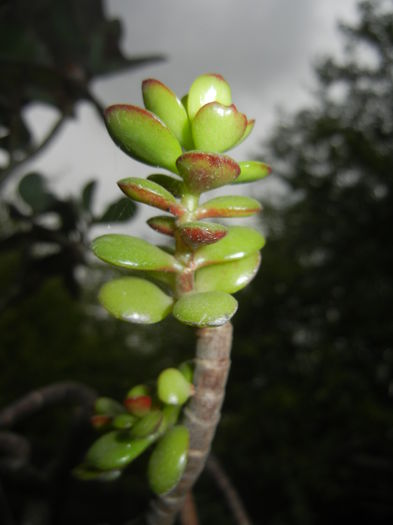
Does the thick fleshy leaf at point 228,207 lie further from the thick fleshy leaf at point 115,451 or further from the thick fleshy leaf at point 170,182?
the thick fleshy leaf at point 115,451

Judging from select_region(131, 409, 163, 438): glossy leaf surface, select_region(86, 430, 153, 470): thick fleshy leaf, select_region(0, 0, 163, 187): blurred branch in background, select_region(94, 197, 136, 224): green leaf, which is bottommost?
select_region(86, 430, 153, 470): thick fleshy leaf

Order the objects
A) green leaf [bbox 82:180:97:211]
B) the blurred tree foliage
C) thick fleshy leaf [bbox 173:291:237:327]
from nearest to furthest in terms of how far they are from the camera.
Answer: thick fleshy leaf [bbox 173:291:237:327] → green leaf [bbox 82:180:97:211] → the blurred tree foliage

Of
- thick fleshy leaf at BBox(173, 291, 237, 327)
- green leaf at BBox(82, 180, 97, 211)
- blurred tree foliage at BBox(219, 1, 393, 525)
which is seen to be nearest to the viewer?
thick fleshy leaf at BBox(173, 291, 237, 327)

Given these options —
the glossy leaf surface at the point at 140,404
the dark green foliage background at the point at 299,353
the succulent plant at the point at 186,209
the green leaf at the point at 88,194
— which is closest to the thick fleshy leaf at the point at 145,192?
the succulent plant at the point at 186,209

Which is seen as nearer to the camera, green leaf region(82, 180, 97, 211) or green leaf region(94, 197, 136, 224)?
green leaf region(94, 197, 136, 224)

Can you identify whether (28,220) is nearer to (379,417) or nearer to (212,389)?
(212,389)

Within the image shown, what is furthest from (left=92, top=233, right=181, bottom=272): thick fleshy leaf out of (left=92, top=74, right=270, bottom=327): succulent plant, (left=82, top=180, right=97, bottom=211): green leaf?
(left=82, top=180, right=97, bottom=211): green leaf

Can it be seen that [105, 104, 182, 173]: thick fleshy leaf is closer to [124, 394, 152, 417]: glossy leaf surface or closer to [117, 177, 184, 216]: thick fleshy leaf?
[117, 177, 184, 216]: thick fleshy leaf

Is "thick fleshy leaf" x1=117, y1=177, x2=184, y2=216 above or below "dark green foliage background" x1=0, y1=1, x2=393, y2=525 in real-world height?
above
